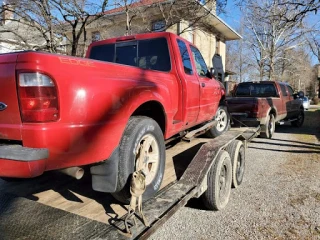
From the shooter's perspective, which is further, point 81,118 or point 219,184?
point 219,184

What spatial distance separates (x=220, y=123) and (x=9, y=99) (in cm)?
485

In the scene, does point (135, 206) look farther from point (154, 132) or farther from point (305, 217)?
point (305, 217)

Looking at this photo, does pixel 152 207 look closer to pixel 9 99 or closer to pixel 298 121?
pixel 9 99

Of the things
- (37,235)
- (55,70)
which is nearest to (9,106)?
(55,70)

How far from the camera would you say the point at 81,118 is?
88.0 inches

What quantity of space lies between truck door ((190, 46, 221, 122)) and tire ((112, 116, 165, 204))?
1880 mm

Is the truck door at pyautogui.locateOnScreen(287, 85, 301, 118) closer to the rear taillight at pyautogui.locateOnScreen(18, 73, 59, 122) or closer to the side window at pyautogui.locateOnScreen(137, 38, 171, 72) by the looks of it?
the side window at pyautogui.locateOnScreen(137, 38, 171, 72)

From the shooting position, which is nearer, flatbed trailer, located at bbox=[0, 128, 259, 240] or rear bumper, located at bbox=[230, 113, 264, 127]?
flatbed trailer, located at bbox=[0, 128, 259, 240]

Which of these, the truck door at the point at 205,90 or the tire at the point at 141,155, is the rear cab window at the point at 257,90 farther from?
the tire at the point at 141,155

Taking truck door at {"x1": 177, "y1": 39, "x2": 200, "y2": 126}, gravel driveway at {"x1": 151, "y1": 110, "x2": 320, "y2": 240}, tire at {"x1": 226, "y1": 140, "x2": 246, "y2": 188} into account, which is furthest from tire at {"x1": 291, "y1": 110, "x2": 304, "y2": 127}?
truck door at {"x1": 177, "y1": 39, "x2": 200, "y2": 126}

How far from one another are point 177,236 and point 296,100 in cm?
1108

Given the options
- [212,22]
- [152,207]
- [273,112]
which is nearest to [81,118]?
[152,207]

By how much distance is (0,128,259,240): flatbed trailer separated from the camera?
2.07m

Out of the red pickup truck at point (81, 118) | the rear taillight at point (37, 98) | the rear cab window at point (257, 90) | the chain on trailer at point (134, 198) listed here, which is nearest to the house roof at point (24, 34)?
the rear cab window at point (257, 90)
